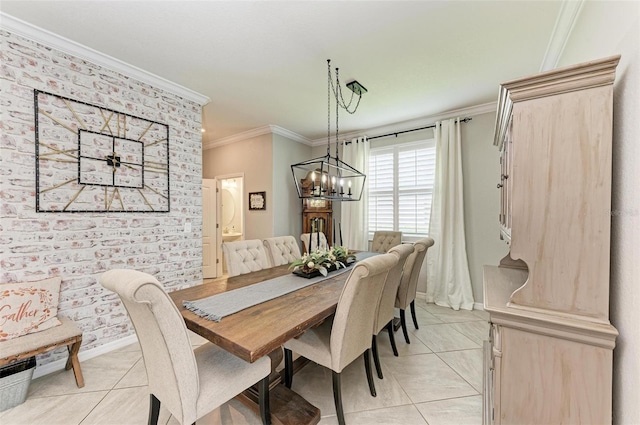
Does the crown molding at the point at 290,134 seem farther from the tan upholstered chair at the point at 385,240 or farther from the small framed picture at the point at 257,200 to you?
the tan upholstered chair at the point at 385,240

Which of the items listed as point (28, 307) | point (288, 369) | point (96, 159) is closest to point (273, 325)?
point (288, 369)

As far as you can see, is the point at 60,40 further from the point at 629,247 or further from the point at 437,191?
the point at 437,191

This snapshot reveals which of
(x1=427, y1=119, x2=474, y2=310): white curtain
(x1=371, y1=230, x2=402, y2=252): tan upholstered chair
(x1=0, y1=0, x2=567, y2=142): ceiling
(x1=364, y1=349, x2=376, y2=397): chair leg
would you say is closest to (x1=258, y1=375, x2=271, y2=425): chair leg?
(x1=364, y1=349, x2=376, y2=397): chair leg

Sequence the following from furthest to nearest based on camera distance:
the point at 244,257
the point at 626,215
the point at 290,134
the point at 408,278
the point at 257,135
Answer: the point at 290,134 < the point at 257,135 < the point at 408,278 < the point at 244,257 < the point at 626,215

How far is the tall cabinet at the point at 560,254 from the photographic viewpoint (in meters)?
0.97

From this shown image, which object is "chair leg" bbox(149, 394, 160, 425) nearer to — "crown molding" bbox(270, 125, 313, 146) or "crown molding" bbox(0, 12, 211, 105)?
"crown molding" bbox(0, 12, 211, 105)

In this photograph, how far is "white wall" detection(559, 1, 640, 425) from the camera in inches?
35.4

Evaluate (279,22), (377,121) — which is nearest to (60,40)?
(279,22)

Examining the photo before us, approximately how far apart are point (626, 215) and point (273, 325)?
1.60m

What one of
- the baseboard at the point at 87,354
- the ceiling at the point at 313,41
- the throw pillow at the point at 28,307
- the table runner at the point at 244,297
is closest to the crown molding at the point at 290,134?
the ceiling at the point at 313,41

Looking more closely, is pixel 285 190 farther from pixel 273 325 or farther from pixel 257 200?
→ pixel 273 325

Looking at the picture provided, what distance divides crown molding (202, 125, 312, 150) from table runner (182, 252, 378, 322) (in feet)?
9.41

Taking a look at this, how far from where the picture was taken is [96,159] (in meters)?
2.36

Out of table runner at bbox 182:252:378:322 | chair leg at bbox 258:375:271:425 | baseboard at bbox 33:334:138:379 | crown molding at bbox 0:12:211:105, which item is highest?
crown molding at bbox 0:12:211:105
